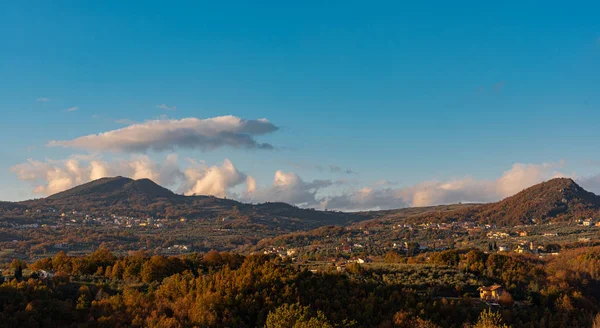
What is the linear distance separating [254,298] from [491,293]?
2340 cm

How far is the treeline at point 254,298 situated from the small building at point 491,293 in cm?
99

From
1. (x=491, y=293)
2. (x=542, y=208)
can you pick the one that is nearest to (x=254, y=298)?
(x=491, y=293)

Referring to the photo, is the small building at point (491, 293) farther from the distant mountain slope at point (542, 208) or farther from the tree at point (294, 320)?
the distant mountain slope at point (542, 208)

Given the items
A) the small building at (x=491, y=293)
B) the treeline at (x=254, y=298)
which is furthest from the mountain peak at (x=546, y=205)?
the small building at (x=491, y=293)

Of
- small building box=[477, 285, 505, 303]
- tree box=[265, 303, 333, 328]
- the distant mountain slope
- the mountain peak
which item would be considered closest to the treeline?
tree box=[265, 303, 333, 328]

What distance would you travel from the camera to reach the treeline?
3394 cm

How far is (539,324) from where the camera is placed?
40844 mm

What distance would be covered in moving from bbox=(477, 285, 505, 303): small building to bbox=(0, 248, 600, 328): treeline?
3.25ft

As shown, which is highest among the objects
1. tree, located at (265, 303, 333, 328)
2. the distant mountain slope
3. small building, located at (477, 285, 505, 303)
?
the distant mountain slope

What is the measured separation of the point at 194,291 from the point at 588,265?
59838mm

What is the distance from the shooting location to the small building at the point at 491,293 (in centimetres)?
4766

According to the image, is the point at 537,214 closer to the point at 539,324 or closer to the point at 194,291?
the point at 539,324

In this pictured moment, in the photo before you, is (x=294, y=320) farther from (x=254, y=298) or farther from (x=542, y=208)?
(x=542, y=208)

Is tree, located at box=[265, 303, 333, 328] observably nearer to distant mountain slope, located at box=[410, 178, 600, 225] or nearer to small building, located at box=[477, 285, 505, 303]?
small building, located at box=[477, 285, 505, 303]
